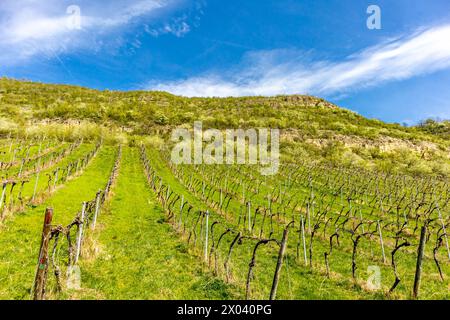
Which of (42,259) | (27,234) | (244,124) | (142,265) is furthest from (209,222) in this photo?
(244,124)

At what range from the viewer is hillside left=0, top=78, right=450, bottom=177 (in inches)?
2435

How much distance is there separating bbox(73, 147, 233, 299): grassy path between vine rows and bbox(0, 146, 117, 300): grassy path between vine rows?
165cm

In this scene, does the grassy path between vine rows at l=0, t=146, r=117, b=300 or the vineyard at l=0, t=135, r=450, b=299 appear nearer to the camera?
the grassy path between vine rows at l=0, t=146, r=117, b=300

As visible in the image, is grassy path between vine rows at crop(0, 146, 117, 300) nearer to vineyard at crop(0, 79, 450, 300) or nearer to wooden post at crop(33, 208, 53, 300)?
vineyard at crop(0, 79, 450, 300)

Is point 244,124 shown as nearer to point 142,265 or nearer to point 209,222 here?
point 209,222

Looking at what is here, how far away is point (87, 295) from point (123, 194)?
59.7ft

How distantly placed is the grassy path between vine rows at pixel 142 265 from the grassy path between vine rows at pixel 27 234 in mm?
1655

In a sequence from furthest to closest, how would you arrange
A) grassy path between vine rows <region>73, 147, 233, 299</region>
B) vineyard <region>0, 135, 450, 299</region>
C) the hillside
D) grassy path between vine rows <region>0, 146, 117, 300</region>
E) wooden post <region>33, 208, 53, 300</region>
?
the hillside, vineyard <region>0, 135, 450, 299</region>, grassy path between vine rows <region>73, 147, 233, 299</region>, grassy path between vine rows <region>0, 146, 117, 300</region>, wooden post <region>33, 208, 53, 300</region>

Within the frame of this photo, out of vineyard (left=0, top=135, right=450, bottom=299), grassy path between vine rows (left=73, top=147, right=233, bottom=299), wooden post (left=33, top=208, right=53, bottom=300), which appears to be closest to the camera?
wooden post (left=33, top=208, right=53, bottom=300)

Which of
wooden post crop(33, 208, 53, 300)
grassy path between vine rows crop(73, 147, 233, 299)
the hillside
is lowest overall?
grassy path between vine rows crop(73, 147, 233, 299)

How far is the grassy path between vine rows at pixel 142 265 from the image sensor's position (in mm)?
9031

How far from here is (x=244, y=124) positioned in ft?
264

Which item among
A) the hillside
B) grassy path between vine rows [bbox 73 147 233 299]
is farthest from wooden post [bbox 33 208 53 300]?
the hillside

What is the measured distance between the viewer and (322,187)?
35438 mm
